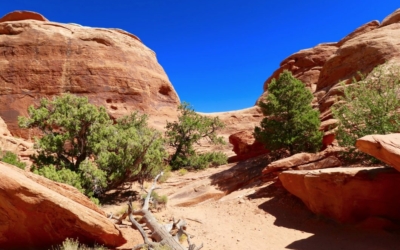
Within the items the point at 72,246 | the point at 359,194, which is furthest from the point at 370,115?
the point at 72,246

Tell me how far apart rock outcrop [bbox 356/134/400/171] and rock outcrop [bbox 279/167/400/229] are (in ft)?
7.68

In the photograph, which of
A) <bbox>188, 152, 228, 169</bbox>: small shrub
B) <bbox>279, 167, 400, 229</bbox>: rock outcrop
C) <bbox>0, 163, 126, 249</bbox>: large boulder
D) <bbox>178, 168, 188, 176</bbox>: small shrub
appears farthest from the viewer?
<bbox>188, 152, 228, 169</bbox>: small shrub

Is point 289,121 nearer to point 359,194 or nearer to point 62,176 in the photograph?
point 359,194

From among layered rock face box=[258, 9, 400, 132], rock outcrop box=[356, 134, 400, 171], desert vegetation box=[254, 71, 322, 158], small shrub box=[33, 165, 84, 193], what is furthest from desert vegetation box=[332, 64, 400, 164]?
small shrub box=[33, 165, 84, 193]

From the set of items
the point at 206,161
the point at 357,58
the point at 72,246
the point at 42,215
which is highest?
the point at 357,58

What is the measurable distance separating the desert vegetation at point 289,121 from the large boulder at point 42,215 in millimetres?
11273

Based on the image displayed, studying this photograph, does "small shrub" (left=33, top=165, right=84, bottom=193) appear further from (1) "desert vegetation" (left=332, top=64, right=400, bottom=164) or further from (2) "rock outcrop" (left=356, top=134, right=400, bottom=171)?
(1) "desert vegetation" (left=332, top=64, right=400, bottom=164)

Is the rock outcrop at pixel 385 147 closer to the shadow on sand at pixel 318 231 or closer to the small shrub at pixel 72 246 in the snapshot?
the shadow on sand at pixel 318 231

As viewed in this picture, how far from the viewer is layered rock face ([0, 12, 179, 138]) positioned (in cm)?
2661

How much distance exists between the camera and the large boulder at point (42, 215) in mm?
5844

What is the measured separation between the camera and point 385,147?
6.98 meters

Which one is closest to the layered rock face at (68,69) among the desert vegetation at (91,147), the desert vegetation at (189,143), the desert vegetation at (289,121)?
the desert vegetation at (189,143)

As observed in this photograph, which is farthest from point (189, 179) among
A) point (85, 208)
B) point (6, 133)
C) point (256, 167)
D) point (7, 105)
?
point (7, 105)

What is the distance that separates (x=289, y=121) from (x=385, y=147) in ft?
29.8
